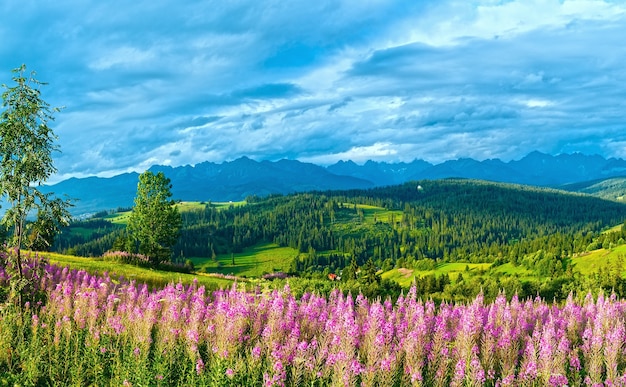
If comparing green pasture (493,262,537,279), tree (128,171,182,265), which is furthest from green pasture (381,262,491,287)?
tree (128,171,182,265)

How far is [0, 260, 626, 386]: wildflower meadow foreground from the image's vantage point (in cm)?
1099

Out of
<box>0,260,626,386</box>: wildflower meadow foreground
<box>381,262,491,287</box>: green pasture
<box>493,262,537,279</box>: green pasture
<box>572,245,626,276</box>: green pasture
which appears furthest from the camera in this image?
<box>381,262,491,287</box>: green pasture

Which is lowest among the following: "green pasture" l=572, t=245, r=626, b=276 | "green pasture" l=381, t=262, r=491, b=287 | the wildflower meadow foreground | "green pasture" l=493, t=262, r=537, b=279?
"green pasture" l=381, t=262, r=491, b=287

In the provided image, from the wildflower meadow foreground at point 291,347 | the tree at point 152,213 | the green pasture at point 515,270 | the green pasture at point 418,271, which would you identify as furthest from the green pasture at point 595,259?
the wildflower meadow foreground at point 291,347

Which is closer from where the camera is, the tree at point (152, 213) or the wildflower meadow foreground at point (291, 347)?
the wildflower meadow foreground at point (291, 347)

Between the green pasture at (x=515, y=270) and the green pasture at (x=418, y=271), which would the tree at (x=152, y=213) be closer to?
the green pasture at (x=515, y=270)

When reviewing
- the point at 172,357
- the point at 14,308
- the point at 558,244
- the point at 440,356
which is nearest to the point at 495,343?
the point at 440,356

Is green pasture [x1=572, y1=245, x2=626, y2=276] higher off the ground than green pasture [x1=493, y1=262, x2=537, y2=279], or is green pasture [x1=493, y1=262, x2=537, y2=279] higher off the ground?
green pasture [x1=572, y1=245, x2=626, y2=276]

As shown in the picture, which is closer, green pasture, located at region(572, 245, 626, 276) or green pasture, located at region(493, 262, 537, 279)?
green pasture, located at region(572, 245, 626, 276)

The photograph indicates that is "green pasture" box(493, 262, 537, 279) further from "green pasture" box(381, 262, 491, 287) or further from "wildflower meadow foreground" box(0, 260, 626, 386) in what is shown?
"wildflower meadow foreground" box(0, 260, 626, 386)

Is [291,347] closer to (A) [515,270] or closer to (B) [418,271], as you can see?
(A) [515,270]

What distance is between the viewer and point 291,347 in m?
12.0

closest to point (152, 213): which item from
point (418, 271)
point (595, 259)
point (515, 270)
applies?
point (515, 270)

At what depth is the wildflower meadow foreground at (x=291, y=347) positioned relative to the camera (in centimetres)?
1099
